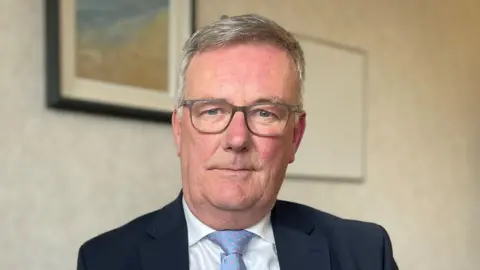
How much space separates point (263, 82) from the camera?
1.28 meters

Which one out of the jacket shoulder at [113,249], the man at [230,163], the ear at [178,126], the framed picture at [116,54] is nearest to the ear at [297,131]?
the man at [230,163]

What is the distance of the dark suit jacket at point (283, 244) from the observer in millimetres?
1295

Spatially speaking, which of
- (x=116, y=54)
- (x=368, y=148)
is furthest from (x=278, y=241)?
(x=368, y=148)

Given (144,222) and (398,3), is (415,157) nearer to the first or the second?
(398,3)

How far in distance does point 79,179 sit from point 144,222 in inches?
11.8

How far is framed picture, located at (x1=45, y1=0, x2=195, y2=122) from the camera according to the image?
1.52 meters

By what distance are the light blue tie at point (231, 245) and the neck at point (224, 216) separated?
1 centimetres

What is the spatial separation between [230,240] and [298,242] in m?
0.17

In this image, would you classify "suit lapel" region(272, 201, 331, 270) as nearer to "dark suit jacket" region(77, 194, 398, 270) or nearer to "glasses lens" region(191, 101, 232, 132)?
"dark suit jacket" region(77, 194, 398, 270)

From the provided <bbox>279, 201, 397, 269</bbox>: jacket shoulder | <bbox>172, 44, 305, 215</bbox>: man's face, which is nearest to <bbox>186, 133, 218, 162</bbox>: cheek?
<bbox>172, 44, 305, 215</bbox>: man's face

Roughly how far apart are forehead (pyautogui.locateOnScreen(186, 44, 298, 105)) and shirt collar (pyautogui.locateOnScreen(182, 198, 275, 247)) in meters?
0.27

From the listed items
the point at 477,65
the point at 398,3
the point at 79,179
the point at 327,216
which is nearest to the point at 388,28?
the point at 398,3

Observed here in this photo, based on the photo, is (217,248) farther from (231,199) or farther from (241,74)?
(241,74)

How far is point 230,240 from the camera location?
1335 mm
